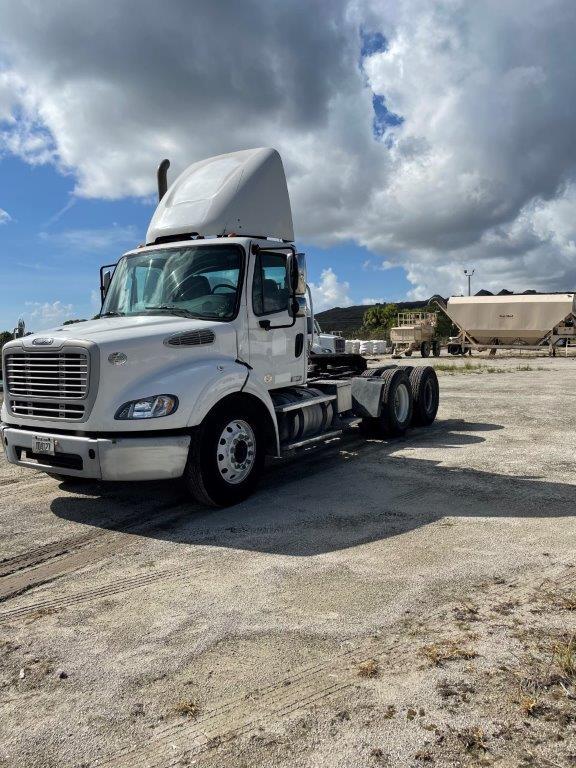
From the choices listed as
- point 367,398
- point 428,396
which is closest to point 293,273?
point 367,398

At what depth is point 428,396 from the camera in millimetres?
11312

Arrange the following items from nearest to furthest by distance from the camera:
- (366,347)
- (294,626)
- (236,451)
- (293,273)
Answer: (294,626), (236,451), (293,273), (366,347)

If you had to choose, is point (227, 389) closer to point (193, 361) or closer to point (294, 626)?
point (193, 361)

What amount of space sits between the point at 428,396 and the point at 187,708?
9105 millimetres

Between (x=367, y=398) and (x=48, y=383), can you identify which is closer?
(x=48, y=383)

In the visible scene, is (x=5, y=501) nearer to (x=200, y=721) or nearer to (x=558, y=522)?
(x=200, y=721)

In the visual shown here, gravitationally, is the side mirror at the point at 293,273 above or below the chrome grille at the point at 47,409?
above

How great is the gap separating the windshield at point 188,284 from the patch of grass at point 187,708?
429 cm

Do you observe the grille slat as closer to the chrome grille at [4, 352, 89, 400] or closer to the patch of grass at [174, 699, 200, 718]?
the chrome grille at [4, 352, 89, 400]

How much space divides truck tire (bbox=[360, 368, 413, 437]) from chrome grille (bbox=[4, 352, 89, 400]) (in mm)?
5293

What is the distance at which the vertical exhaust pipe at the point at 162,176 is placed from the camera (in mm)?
9205

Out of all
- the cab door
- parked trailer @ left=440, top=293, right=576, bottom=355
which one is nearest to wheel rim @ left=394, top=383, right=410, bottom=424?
Answer: the cab door

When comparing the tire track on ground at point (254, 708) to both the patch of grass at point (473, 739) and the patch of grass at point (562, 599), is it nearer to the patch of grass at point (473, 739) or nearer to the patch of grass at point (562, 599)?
the patch of grass at point (473, 739)

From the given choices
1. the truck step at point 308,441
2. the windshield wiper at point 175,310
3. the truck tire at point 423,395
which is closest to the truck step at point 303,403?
the truck step at point 308,441
